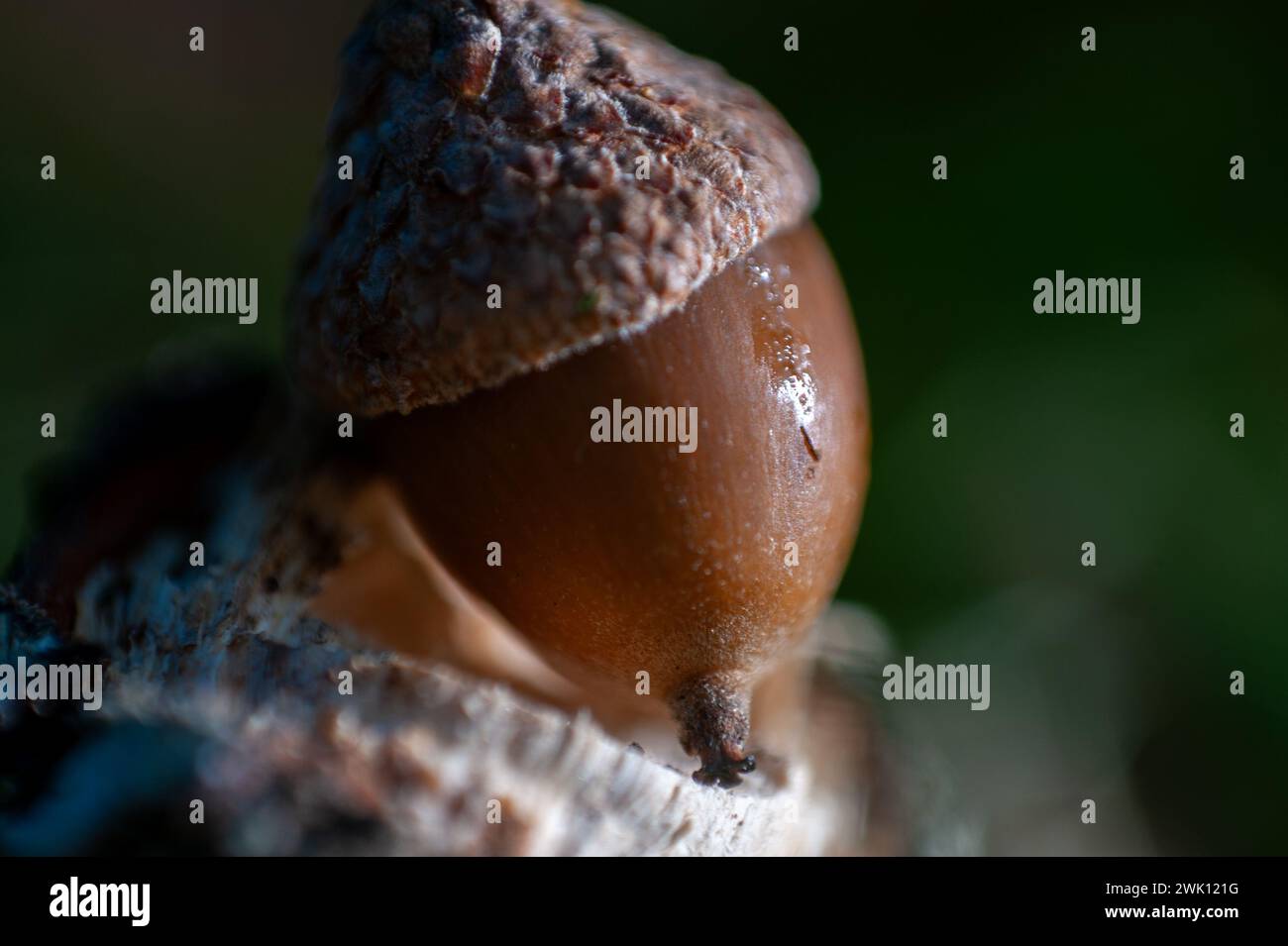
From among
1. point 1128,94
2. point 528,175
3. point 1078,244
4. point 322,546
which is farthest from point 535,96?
point 1128,94

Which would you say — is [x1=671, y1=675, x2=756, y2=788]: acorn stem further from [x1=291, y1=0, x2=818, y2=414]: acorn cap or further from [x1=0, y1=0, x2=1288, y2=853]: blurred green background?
[x1=0, y1=0, x2=1288, y2=853]: blurred green background

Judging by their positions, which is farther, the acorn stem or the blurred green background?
the blurred green background

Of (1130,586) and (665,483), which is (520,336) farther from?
(1130,586)

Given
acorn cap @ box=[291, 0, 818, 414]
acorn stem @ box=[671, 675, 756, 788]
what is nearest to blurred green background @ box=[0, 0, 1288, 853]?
acorn stem @ box=[671, 675, 756, 788]

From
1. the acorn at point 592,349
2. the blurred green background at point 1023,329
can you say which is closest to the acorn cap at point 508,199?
the acorn at point 592,349

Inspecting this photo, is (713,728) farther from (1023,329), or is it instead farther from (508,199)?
(1023,329)

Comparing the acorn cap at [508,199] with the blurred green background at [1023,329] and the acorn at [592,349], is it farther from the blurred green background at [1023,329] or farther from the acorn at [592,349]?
the blurred green background at [1023,329]
